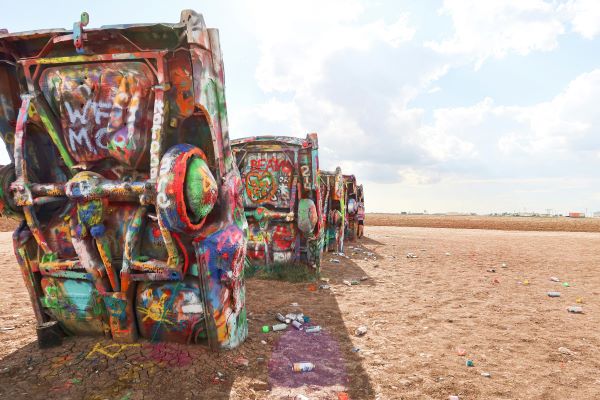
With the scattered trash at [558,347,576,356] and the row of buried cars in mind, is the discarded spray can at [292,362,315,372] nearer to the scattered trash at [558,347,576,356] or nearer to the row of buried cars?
the row of buried cars

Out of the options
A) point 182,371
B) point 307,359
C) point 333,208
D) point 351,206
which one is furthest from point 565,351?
point 351,206

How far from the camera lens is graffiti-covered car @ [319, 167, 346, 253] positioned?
1033 centimetres

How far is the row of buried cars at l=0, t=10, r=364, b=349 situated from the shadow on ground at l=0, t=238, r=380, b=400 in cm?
17

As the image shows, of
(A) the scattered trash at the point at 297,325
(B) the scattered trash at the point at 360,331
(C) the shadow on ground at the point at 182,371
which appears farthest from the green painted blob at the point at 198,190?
(B) the scattered trash at the point at 360,331

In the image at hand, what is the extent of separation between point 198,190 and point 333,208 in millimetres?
8130

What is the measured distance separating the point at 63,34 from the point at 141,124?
961mm

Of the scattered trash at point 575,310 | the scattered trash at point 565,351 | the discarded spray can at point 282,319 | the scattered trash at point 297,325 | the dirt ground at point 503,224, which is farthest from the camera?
the dirt ground at point 503,224

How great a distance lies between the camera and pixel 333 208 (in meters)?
10.8

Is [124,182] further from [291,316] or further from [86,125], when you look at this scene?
[291,316]

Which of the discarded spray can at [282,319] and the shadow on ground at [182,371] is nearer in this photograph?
the shadow on ground at [182,371]

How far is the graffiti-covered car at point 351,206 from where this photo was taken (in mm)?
13617

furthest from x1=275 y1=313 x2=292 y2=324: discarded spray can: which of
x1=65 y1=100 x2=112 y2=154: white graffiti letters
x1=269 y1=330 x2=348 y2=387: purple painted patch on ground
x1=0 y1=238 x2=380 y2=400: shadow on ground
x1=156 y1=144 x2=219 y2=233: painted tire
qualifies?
x1=65 y1=100 x2=112 y2=154: white graffiti letters

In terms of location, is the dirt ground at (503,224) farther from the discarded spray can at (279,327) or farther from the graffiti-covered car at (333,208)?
the discarded spray can at (279,327)

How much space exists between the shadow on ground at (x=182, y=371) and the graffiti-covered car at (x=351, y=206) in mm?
9827
